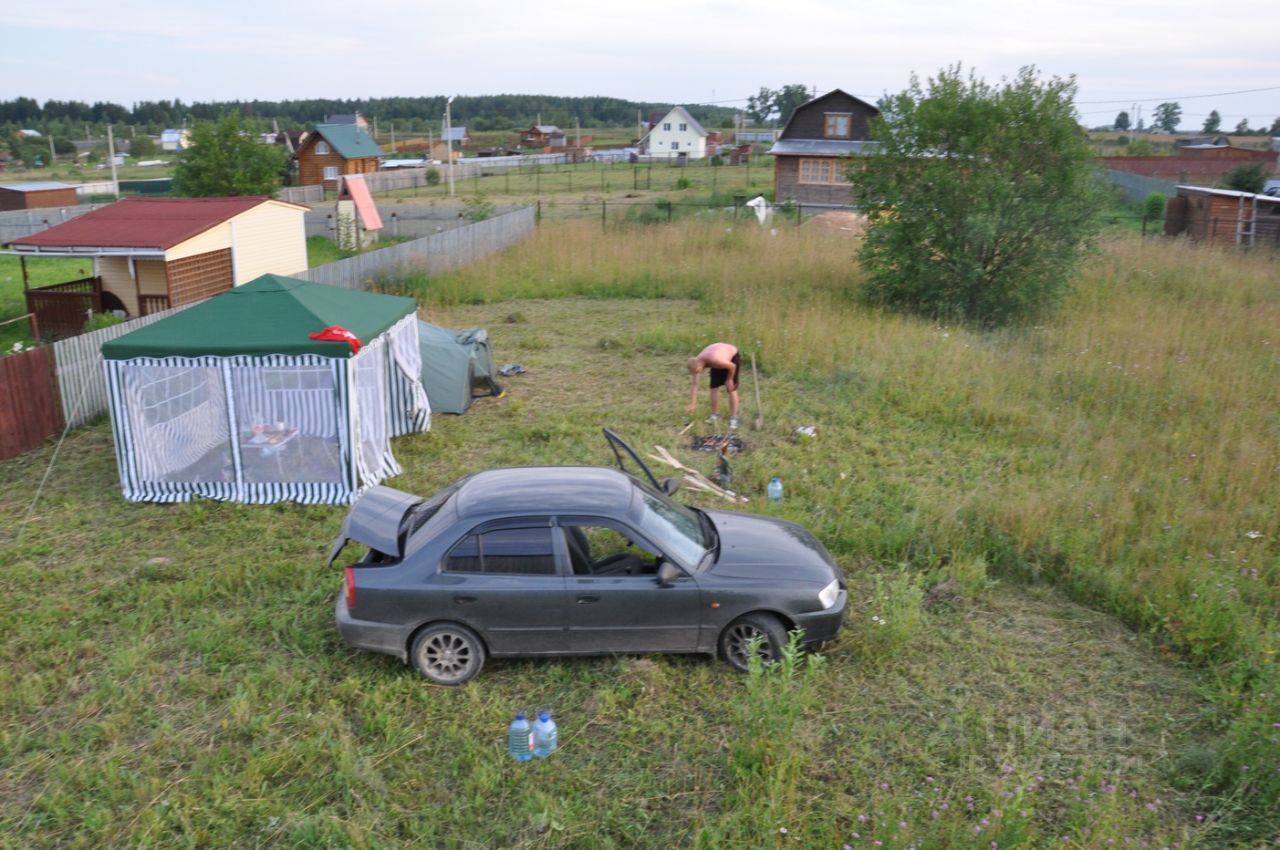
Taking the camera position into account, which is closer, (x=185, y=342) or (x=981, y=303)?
(x=185, y=342)

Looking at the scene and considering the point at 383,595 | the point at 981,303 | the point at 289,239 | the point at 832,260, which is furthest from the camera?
the point at 289,239

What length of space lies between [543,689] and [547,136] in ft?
340

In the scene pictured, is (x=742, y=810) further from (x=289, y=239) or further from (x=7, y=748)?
(x=289, y=239)

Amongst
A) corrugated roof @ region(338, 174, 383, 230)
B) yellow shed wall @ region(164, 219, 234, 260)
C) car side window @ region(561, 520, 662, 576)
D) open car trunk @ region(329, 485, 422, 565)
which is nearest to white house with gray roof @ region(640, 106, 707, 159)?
corrugated roof @ region(338, 174, 383, 230)

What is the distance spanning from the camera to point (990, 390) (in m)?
12.1

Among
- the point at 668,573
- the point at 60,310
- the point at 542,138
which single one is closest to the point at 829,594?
the point at 668,573

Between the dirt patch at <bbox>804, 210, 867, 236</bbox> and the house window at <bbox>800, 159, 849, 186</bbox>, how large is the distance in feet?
31.4

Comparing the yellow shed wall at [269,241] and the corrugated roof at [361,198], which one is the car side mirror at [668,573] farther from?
the corrugated roof at [361,198]

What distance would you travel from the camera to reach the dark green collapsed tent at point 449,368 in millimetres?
12406

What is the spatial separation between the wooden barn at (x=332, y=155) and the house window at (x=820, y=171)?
1070 inches

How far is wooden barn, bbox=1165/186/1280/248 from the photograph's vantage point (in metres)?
22.2

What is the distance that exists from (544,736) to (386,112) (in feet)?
556

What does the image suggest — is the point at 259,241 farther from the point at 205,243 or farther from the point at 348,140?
the point at 348,140

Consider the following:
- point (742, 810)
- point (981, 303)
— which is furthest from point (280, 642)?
point (981, 303)
